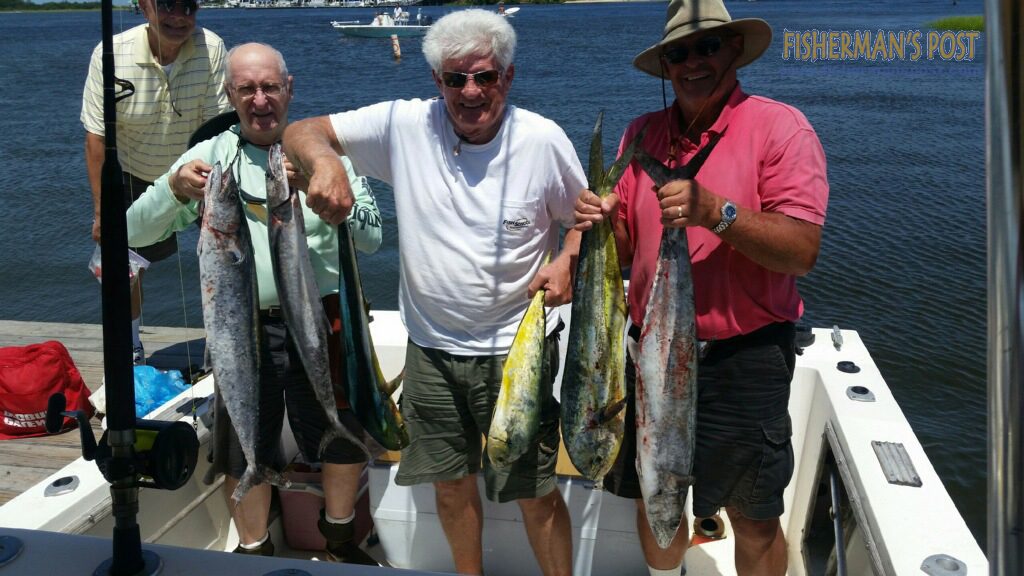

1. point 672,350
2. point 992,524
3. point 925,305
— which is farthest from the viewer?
point 925,305

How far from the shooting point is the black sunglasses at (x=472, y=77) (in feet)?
6.93

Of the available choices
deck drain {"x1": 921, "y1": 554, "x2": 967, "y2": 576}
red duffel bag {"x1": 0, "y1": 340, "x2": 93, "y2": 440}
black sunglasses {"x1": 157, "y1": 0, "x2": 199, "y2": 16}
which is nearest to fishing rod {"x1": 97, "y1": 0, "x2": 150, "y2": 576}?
deck drain {"x1": 921, "y1": 554, "x2": 967, "y2": 576}

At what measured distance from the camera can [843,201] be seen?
11.2 meters

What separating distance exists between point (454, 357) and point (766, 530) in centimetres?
97

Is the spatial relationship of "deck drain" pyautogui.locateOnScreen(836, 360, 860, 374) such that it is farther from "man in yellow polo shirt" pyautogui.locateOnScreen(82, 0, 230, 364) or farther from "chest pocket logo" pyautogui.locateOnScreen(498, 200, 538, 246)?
"man in yellow polo shirt" pyautogui.locateOnScreen(82, 0, 230, 364)

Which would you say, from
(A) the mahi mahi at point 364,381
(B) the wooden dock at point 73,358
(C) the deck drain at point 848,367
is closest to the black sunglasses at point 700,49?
(A) the mahi mahi at point 364,381

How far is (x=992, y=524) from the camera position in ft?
2.31

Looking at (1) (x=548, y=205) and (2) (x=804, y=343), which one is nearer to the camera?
(1) (x=548, y=205)

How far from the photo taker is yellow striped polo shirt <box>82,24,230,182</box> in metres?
3.35

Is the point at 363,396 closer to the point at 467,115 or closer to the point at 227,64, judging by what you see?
the point at 467,115

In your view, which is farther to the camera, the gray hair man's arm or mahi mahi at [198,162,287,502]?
mahi mahi at [198,162,287,502]

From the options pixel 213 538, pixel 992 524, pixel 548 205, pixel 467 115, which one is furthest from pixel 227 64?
pixel 992 524

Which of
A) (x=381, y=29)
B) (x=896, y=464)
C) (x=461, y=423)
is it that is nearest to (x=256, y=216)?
(x=461, y=423)

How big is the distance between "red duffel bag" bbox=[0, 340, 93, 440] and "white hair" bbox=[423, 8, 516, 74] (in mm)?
3067
